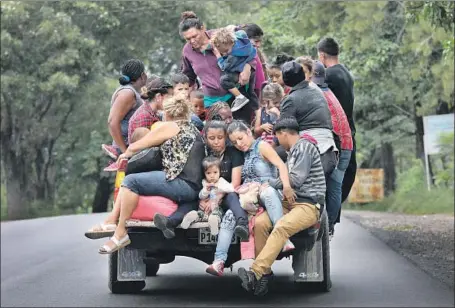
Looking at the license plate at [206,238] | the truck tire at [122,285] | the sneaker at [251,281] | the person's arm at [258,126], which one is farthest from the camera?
the truck tire at [122,285]

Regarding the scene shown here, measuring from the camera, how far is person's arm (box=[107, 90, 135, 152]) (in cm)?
975

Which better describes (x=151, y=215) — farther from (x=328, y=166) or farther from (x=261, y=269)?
(x=328, y=166)

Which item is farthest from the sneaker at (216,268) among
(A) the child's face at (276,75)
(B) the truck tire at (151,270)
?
(B) the truck tire at (151,270)

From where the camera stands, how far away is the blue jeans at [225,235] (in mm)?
8578

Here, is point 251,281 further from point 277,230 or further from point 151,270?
point 151,270

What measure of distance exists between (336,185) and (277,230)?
65.9 inches

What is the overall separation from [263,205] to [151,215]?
954mm

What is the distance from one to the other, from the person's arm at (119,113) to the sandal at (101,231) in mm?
1205

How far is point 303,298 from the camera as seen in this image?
34.0ft

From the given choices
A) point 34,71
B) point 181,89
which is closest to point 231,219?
point 181,89

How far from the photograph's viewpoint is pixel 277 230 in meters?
8.50

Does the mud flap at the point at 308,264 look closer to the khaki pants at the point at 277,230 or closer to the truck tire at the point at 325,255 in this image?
the truck tire at the point at 325,255

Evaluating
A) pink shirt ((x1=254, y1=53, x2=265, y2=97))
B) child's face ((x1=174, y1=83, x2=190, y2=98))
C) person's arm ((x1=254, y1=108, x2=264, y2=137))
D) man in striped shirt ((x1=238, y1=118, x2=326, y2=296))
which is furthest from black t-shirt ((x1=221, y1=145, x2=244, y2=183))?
pink shirt ((x1=254, y1=53, x2=265, y2=97))

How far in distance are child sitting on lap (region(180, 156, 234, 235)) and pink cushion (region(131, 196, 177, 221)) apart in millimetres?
174
